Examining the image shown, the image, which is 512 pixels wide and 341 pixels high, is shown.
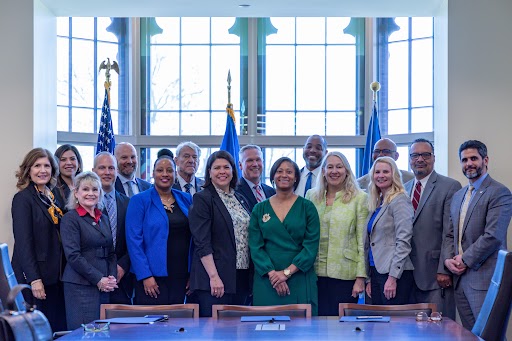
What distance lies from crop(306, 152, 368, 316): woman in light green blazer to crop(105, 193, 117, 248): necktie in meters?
1.43

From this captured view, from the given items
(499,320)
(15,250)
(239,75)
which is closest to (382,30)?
(239,75)

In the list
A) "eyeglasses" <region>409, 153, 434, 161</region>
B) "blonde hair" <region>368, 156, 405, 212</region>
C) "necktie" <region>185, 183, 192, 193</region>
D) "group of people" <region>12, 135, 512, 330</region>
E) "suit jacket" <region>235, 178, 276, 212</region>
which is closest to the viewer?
"group of people" <region>12, 135, 512, 330</region>

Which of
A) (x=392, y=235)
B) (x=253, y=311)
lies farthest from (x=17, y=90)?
(x=392, y=235)

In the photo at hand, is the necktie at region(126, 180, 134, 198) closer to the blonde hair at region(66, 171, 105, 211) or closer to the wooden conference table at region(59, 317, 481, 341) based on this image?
the blonde hair at region(66, 171, 105, 211)

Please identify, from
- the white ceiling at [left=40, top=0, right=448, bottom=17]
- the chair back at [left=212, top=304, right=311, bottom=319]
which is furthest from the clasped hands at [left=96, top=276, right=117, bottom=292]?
the white ceiling at [left=40, top=0, right=448, bottom=17]

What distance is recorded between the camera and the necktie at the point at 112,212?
637 centimetres

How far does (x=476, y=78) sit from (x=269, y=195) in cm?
191

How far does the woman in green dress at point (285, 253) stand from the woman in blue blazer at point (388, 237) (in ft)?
1.42

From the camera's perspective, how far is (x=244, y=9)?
7809 mm

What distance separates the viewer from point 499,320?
178 inches

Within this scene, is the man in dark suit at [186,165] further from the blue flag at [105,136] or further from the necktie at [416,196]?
the blue flag at [105,136]

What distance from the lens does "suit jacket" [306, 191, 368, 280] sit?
6184 mm

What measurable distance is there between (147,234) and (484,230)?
230cm

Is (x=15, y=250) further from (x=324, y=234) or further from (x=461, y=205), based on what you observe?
(x=461, y=205)
